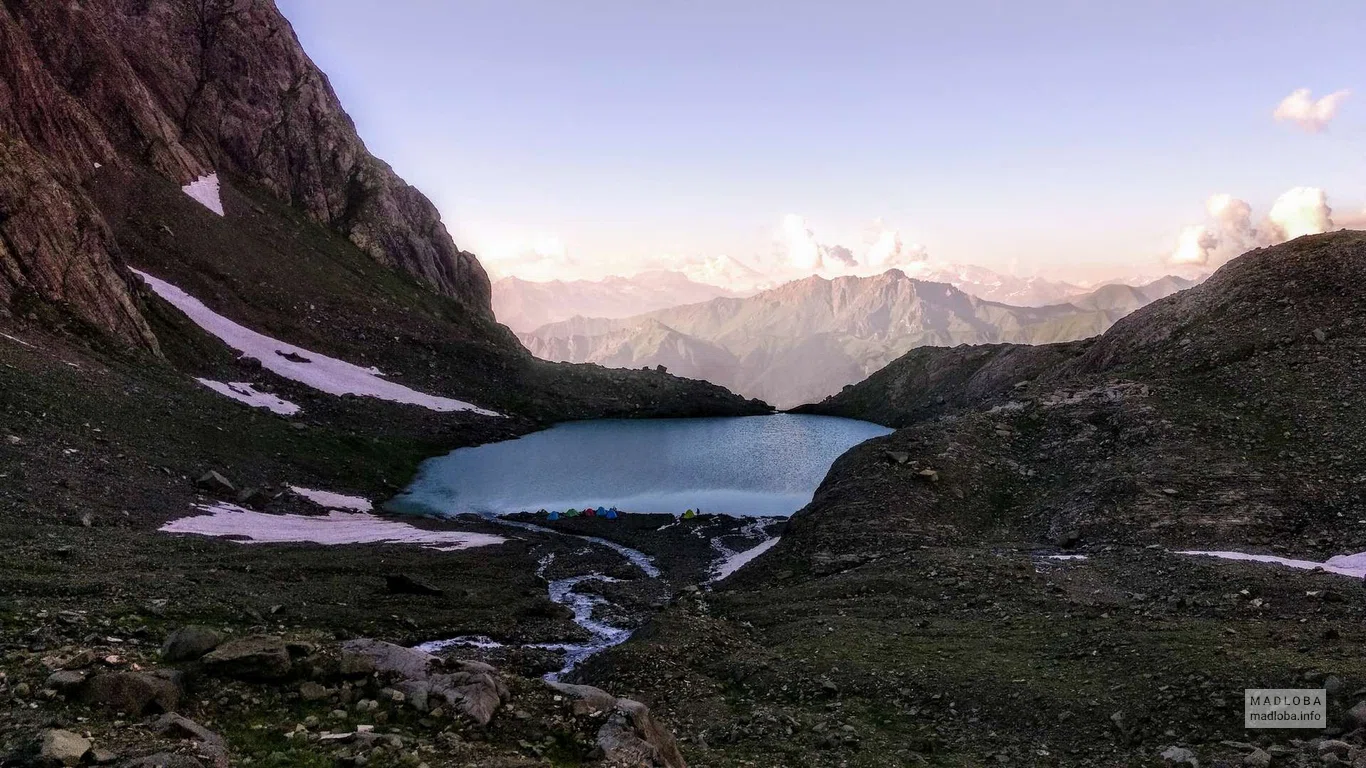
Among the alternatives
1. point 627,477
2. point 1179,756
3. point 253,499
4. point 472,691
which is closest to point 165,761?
point 472,691

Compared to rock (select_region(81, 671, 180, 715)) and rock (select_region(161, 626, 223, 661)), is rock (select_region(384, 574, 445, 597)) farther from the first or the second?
rock (select_region(81, 671, 180, 715))

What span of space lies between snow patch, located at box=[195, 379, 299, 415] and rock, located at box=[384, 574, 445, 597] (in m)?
50.7

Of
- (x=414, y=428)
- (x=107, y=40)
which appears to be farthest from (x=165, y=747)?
(x=107, y=40)

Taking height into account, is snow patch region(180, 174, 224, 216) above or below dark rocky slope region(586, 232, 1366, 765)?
above

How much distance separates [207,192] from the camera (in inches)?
4692

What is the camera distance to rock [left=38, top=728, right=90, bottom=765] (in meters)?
10.2

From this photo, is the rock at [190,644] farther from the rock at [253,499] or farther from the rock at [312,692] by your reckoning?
the rock at [253,499]

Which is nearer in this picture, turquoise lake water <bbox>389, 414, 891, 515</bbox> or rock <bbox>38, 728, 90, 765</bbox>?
rock <bbox>38, 728, 90, 765</bbox>

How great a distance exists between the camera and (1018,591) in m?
29.1

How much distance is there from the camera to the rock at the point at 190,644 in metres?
15.0

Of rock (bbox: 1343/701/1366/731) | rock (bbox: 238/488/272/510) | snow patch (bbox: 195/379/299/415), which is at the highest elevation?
snow patch (bbox: 195/379/299/415)

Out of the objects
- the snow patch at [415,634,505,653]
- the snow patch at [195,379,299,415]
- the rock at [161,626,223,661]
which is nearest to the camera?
the rock at [161,626,223,661]

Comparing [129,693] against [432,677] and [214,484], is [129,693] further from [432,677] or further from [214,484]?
[214,484]

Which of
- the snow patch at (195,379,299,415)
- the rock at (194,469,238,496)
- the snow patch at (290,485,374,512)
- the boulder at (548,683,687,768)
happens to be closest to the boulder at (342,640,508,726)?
the boulder at (548,683,687,768)
